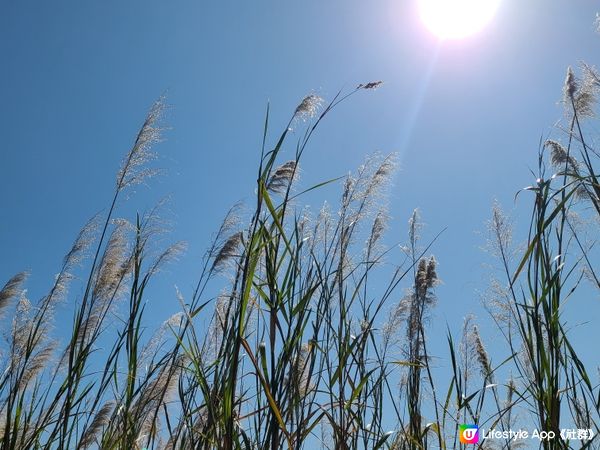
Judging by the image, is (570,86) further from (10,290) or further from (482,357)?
(10,290)

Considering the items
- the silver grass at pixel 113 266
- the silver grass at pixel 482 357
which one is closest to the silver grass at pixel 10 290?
the silver grass at pixel 113 266

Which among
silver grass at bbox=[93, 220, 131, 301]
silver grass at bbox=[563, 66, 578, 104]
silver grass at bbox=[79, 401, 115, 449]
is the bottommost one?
silver grass at bbox=[79, 401, 115, 449]

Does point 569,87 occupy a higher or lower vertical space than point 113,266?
higher

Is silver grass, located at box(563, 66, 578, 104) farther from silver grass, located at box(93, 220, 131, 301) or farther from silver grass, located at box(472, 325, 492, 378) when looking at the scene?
silver grass, located at box(93, 220, 131, 301)

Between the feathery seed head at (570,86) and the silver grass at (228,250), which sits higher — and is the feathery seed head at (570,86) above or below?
above

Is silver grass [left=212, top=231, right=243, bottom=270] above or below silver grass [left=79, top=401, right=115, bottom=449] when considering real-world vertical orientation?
above

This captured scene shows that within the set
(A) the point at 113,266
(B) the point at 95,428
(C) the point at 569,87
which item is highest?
(C) the point at 569,87

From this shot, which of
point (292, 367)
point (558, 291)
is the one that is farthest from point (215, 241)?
point (558, 291)

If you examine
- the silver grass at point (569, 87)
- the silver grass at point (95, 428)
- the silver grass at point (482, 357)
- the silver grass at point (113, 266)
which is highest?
the silver grass at point (569, 87)

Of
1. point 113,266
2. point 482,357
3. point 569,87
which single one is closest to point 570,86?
point 569,87

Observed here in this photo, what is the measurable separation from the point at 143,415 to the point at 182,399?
0.66 metres

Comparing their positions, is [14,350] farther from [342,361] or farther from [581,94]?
[581,94]

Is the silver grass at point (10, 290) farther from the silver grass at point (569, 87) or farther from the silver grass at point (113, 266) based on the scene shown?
the silver grass at point (569, 87)

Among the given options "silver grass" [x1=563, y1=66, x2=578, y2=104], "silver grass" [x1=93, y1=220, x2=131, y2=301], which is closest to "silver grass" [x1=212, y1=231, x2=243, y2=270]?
"silver grass" [x1=93, y1=220, x2=131, y2=301]
